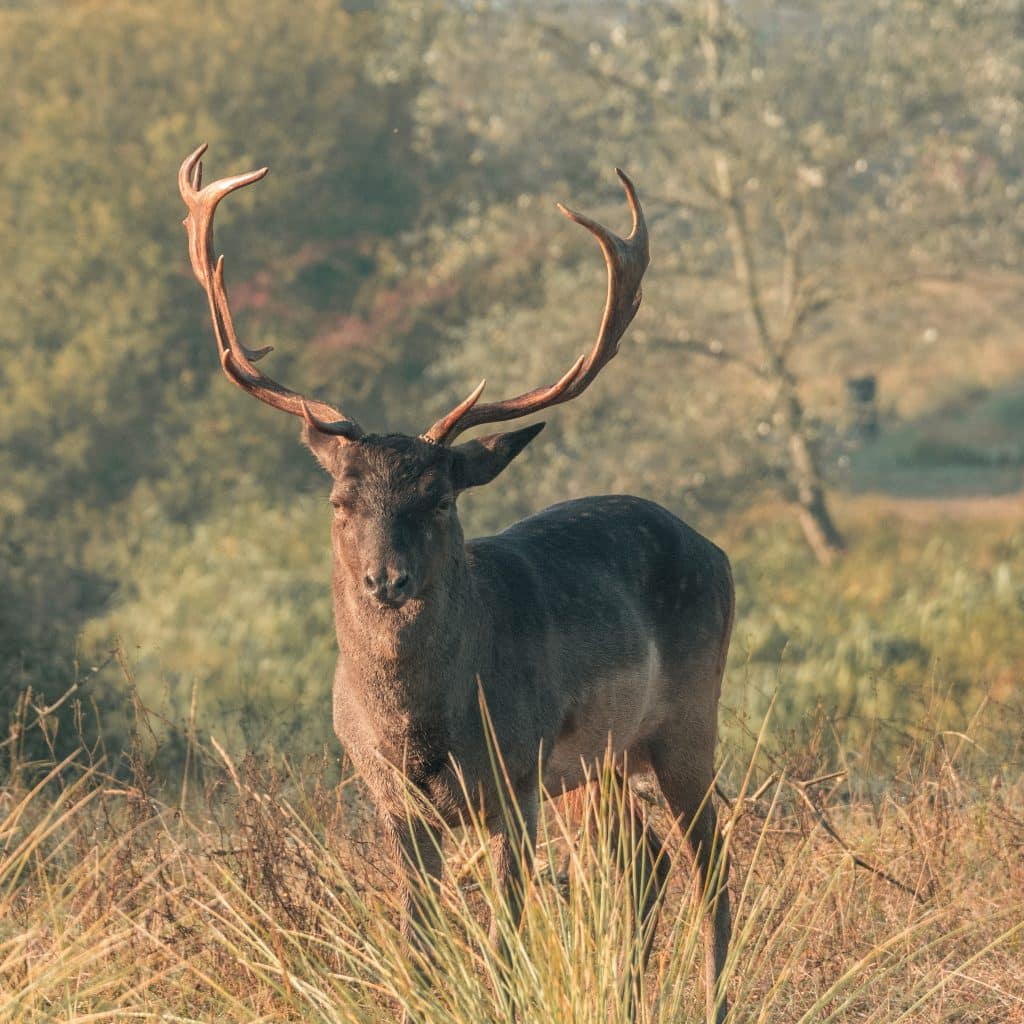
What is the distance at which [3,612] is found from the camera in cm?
1062

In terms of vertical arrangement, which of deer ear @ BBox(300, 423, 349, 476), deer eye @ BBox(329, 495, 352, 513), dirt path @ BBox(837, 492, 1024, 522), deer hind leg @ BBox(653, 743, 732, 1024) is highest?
deer ear @ BBox(300, 423, 349, 476)

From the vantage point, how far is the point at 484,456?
5160mm

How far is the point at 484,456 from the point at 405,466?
1.12ft

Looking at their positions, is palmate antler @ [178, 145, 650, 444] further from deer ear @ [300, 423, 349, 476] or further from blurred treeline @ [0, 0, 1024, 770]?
blurred treeline @ [0, 0, 1024, 770]

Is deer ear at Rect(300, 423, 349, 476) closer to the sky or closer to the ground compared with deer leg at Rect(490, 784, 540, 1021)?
closer to the sky

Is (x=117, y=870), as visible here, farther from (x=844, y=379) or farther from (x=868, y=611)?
(x=844, y=379)

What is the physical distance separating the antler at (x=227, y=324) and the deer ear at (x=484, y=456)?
32 cm

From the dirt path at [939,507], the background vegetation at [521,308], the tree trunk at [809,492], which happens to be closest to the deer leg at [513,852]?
the background vegetation at [521,308]

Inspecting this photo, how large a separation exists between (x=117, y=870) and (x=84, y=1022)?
6.40 ft

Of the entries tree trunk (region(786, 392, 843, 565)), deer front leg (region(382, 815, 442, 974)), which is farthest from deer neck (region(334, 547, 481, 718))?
tree trunk (region(786, 392, 843, 565))

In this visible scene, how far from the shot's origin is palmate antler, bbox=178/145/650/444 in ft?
17.2

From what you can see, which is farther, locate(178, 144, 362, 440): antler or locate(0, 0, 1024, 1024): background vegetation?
locate(0, 0, 1024, 1024): background vegetation

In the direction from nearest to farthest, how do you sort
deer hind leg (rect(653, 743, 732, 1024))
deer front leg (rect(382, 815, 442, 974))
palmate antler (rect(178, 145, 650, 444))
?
1. deer front leg (rect(382, 815, 442, 974))
2. palmate antler (rect(178, 145, 650, 444))
3. deer hind leg (rect(653, 743, 732, 1024))

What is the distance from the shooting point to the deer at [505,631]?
4.91 m
